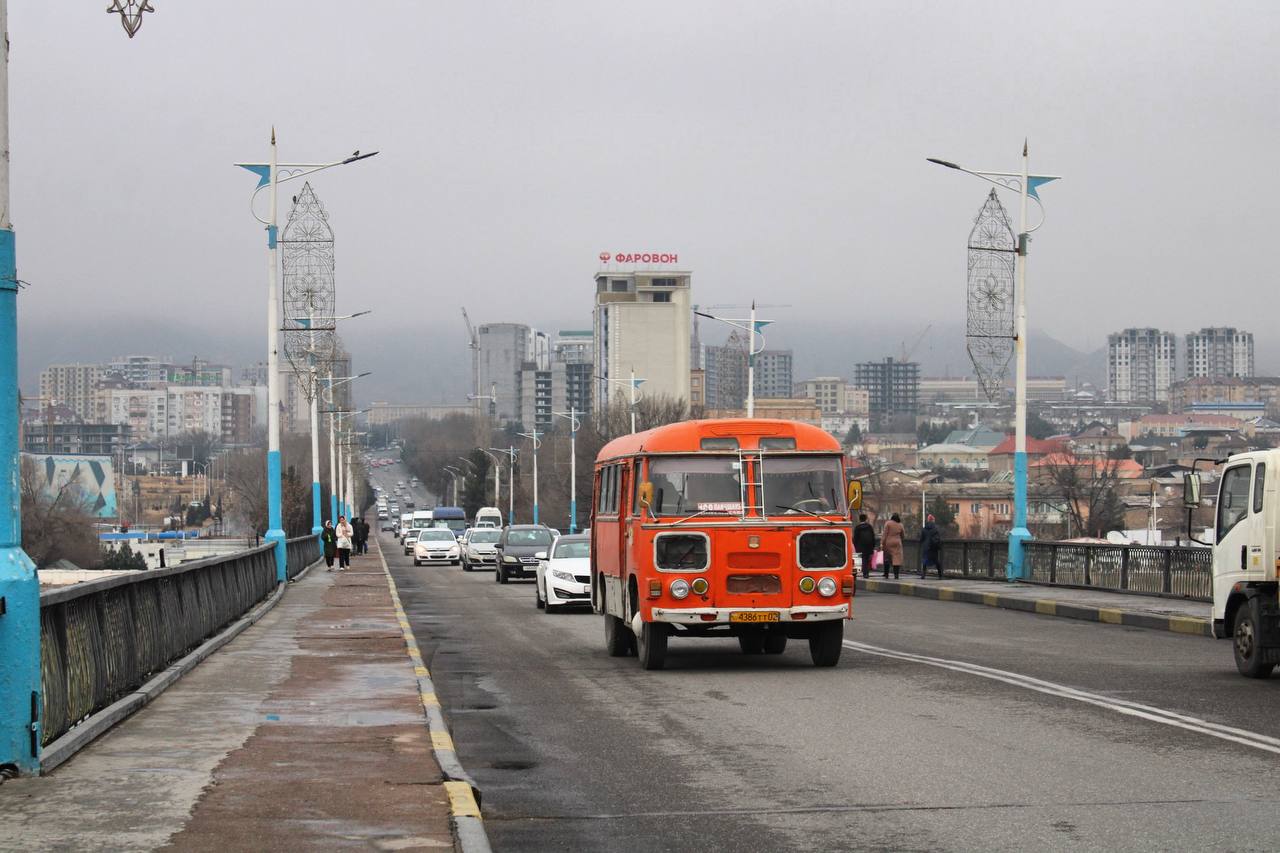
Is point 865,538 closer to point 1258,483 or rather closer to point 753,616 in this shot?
point 753,616

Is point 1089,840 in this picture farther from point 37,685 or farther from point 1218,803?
point 37,685

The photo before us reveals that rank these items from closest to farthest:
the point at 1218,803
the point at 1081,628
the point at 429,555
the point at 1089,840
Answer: the point at 1089,840, the point at 1218,803, the point at 1081,628, the point at 429,555

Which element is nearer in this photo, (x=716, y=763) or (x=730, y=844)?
(x=730, y=844)

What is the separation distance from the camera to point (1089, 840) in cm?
817

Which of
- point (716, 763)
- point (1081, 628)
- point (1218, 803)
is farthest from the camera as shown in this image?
point (1081, 628)

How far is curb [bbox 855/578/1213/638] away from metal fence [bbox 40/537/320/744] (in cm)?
1202

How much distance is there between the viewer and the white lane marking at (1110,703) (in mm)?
11613

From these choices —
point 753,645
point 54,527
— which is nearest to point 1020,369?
point 753,645

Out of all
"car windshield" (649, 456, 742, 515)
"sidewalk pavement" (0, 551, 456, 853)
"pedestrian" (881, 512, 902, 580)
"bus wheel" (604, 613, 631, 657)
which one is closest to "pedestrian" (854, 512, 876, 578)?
"pedestrian" (881, 512, 902, 580)

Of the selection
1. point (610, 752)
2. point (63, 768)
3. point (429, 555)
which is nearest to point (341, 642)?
point (610, 752)

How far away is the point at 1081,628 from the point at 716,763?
1469 centimetres

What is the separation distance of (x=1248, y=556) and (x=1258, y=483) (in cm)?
72

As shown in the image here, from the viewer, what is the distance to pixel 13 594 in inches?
351

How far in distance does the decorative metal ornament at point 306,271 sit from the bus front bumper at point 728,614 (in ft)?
98.5
